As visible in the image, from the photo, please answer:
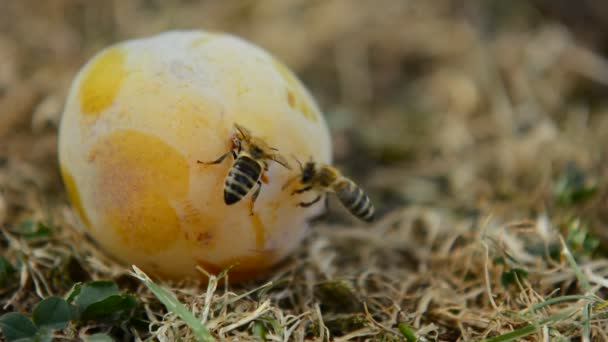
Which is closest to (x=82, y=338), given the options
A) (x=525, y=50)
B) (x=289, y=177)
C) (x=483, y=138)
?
(x=289, y=177)

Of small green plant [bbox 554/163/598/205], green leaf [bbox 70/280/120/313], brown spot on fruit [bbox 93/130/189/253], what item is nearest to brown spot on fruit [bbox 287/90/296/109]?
brown spot on fruit [bbox 93/130/189/253]

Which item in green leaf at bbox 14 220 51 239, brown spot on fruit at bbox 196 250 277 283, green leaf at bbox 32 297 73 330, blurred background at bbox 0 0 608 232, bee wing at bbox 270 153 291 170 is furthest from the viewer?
blurred background at bbox 0 0 608 232

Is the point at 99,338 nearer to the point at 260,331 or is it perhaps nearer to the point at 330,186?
the point at 260,331

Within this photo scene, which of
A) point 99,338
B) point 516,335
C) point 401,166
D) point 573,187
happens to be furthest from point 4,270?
point 573,187

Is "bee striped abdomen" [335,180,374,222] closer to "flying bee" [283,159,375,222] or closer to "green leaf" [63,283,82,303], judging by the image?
"flying bee" [283,159,375,222]

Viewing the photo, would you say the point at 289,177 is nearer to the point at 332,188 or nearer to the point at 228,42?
the point at 332,188
